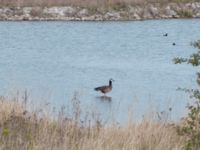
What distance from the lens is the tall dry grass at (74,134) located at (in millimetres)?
10578

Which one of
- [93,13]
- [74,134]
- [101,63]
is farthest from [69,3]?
[74,134]

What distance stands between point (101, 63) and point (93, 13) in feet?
84.0

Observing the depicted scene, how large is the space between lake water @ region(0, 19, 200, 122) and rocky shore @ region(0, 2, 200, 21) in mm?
2402

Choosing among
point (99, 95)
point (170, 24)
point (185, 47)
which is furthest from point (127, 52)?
point (170, 24)

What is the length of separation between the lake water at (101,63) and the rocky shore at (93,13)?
240 cm

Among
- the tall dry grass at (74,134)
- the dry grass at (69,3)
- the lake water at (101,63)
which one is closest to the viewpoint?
the tall dry grass at (74,134)

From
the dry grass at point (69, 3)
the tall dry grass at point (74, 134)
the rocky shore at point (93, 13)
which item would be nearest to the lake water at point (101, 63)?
the tall dry grass at point (74, 134)

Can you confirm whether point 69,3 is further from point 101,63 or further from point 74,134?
point 74,134

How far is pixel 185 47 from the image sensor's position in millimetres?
39250

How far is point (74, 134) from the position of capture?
11.8 meters

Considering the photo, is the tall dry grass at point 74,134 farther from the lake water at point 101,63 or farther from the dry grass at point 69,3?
the dry grass at point 69,3

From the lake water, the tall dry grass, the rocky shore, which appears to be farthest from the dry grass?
the tall dry grass

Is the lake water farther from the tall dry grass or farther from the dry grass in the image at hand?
the dry grass

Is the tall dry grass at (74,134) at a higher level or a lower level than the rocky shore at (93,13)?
higher
